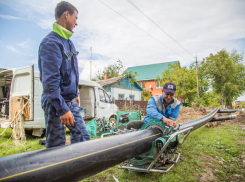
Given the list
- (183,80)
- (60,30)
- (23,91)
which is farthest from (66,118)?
(183,80)

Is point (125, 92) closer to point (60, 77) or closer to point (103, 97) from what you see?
point (103, 97)

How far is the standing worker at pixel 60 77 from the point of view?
168 cm

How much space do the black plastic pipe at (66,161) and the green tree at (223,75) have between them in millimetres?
33289

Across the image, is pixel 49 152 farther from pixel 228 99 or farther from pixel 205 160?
pixel 228 99

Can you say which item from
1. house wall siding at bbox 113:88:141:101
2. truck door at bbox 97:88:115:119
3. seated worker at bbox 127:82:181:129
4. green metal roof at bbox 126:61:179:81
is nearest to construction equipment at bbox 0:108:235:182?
seated worker at bbox 127:82:181:129

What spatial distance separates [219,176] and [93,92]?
7.00 metres

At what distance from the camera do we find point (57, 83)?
1.70m

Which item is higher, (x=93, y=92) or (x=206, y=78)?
(x=206, y=78)

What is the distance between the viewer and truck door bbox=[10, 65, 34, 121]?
5.80 m

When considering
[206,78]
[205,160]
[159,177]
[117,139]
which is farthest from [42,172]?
[206,78]

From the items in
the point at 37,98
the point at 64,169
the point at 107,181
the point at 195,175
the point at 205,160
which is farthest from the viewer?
the point at 37,98

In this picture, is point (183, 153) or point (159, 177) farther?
point (183, 153)

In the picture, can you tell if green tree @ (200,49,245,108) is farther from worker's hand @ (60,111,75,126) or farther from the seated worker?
worker's hand @ (60,111,75,126)

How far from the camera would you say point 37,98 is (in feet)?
21.3
